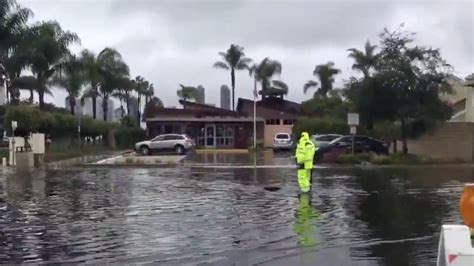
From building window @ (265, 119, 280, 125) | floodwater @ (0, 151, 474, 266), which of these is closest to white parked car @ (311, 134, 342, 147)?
floodwater @ (0, 151, 474, 266)

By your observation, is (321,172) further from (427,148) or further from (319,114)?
(319,114)

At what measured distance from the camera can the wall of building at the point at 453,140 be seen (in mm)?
37281

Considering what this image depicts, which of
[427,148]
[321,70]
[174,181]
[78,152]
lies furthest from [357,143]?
[321,70]

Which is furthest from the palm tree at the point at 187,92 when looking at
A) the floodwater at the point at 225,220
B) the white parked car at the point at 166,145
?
the floodwater at the point at 225,220

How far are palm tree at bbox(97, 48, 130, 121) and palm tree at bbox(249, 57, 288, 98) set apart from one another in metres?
13.7

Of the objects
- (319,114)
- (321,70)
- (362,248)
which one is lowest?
(362,248)

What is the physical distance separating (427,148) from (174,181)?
63.6 ft

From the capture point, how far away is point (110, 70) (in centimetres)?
7038

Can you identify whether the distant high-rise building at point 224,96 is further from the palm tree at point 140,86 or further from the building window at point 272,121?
the building window at point 272,121

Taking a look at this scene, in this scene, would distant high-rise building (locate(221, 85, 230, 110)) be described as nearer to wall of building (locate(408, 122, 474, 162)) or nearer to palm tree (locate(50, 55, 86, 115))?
palm tree (locate(50, 55, 86, 115))

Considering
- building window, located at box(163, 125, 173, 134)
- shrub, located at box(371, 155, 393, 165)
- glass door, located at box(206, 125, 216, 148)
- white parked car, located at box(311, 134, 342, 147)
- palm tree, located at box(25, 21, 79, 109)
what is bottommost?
shrub, located at box(371, 155, 393, 165)

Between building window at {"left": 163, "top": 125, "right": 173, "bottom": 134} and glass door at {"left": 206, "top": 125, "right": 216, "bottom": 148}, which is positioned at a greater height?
building window at {"left": 163, "top": 125, "right": 173, "bottom": 134}

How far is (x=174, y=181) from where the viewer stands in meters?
Answer: 23.0

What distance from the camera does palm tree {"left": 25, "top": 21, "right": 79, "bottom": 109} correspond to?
4831 cm
